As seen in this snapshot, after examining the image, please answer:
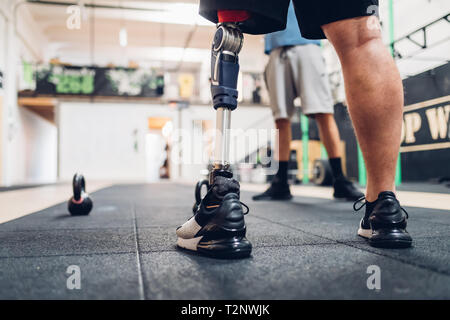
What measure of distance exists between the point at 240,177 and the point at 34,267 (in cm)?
802

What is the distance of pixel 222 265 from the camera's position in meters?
0.71

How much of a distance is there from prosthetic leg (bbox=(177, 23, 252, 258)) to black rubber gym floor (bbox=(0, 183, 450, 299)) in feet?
0.13

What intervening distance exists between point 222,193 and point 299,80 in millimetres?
1676

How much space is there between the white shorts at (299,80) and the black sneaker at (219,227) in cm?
152

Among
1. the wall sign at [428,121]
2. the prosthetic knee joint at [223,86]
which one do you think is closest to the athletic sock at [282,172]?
the wall sign at [428,121]

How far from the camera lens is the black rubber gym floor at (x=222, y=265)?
53cm

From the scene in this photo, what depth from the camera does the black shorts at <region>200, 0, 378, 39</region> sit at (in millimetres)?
827

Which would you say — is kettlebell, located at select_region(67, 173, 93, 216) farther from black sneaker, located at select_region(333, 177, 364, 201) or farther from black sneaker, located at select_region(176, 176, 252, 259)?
black sneaker, located at select_region(333, 177, 364, 201)

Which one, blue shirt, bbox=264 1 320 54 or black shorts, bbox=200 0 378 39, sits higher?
blue shirt, bbox=264 1 320 54

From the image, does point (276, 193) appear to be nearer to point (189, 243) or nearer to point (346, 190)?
point (346, 190)

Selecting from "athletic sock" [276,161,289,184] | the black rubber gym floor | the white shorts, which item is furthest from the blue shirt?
the black rubber gym floor

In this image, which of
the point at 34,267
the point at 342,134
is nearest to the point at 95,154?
the point at 342,134

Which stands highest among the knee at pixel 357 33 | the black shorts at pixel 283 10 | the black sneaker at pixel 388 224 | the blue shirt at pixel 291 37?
the blue shirt at pixel 291 37

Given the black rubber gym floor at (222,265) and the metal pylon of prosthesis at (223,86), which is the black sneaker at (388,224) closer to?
the black rubber gym floor at (222,265)
